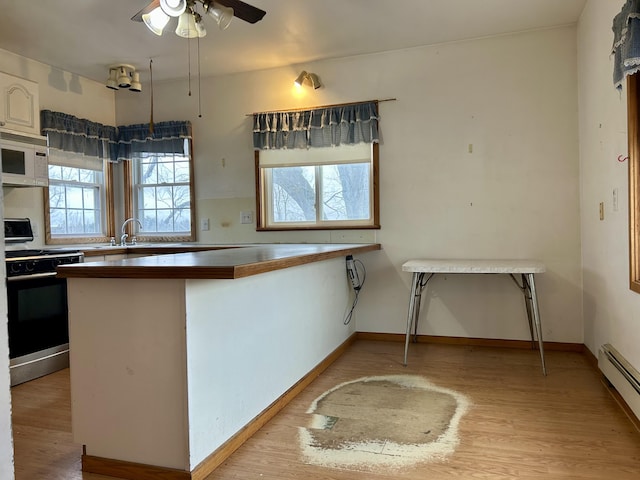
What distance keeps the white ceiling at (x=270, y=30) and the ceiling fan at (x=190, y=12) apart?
18.5 inches

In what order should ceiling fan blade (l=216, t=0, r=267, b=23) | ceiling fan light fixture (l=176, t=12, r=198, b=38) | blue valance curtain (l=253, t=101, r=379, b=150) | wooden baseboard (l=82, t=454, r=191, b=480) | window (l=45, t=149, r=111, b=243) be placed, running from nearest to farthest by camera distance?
wooden baseboard (l=82, t=454, r=191, b=480)
ceiling fan blade (l=216, t=0, r=267, b=23)
ceiling fan light fixture (l=176, t=12, r=198, b=38)
blue valance curtain (l=253, t=101, r=379, b=150)
window (l=45, t=149, r=111, b=243)

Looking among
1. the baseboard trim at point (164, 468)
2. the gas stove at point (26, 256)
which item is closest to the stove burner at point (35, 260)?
the gas stove at point (26, 256)

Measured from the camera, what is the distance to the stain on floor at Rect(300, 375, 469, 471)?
1.97 metres

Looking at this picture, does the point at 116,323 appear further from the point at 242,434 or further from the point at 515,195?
the point at 515,195

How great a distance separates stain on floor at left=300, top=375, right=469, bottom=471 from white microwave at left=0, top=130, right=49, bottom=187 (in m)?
2.74

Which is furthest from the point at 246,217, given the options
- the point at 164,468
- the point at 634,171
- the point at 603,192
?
the point at 634,171

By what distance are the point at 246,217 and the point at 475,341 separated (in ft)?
7.64

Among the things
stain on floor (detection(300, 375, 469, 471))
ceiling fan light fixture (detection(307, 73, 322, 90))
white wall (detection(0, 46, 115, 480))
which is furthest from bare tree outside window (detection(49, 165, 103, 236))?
stain on floor (detection(300, 375, 469, 471))

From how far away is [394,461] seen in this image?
6.31 feet

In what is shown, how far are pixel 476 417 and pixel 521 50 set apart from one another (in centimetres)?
283

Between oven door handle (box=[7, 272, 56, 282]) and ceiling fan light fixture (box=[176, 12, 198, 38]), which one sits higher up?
ceiling fan light fixture (box=[176, 12, 198, 38])

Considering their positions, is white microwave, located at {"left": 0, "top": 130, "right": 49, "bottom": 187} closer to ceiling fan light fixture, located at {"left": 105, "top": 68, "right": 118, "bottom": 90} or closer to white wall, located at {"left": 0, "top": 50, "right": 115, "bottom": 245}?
white wall, located at {"left": 0, "top": 50, "right": 115, "bottom": 245}

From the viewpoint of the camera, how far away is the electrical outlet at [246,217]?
4.32m

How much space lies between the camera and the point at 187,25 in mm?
2707
